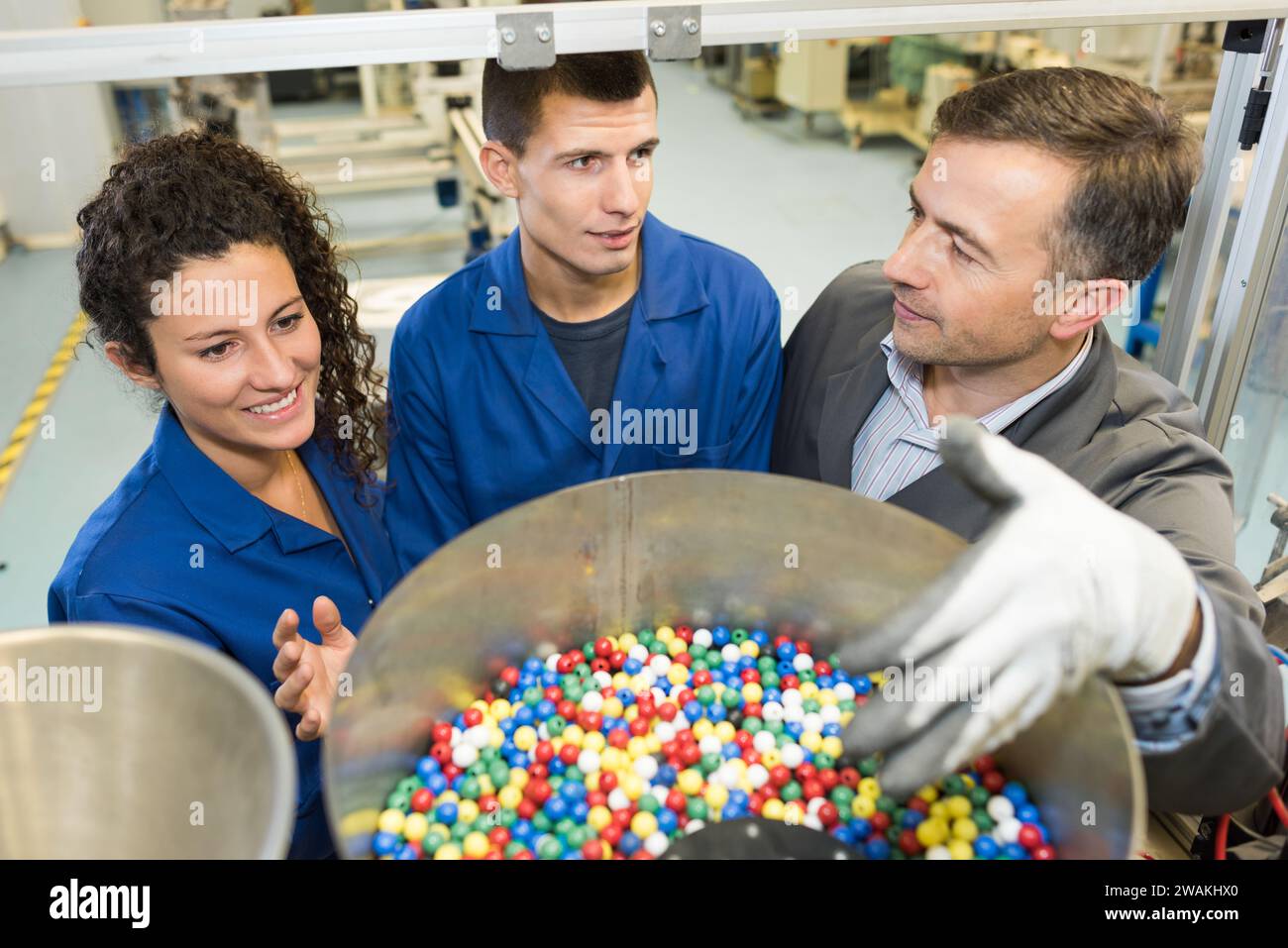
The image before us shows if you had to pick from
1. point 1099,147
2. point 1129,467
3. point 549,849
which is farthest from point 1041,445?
point 549,849

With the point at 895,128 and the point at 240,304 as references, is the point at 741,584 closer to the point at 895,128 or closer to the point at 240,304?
the point at 240,304

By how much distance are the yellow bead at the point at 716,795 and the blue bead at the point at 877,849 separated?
17 cm

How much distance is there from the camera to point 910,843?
3.59 ft

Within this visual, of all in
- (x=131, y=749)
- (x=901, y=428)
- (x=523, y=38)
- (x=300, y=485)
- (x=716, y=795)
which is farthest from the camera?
(x=300, y=485)

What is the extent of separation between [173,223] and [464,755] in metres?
0.78

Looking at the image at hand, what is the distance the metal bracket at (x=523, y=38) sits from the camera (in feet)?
3.34

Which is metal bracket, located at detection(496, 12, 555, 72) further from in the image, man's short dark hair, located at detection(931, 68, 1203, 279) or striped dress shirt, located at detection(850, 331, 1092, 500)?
striped dress shirt, located at detection(850, 331, 1092, 500)

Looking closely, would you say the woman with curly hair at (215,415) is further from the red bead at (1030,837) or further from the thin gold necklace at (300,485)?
the red bead at (1030,837)

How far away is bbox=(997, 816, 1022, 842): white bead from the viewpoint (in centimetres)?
106

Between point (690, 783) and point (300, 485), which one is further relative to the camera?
point (300, 485)

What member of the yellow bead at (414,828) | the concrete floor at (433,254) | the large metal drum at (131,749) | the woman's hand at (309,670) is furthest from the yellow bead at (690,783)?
the concrete floor at (433,254)

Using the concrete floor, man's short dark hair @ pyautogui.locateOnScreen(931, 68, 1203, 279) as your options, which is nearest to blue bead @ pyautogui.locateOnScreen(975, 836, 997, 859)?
man's short dark hair @ pyautogui.locateOnScreen(931, 68, 1203, 279)

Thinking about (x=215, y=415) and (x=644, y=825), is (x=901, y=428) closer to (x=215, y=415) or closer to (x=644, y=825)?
(x=644, y=825)

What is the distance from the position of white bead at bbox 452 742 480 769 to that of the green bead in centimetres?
14
